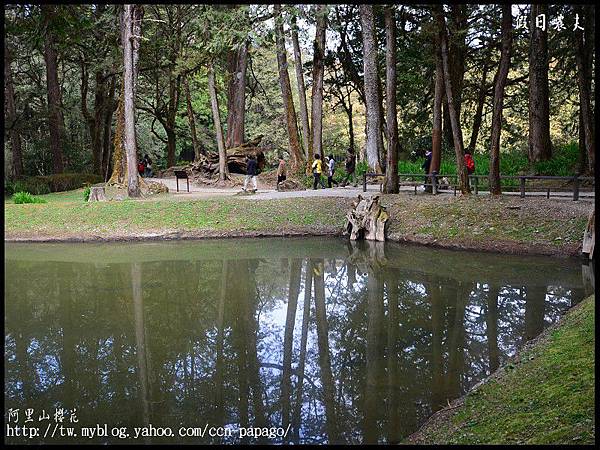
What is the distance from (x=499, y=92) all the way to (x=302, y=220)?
709 cm

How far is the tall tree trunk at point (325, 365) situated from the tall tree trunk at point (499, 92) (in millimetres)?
7221

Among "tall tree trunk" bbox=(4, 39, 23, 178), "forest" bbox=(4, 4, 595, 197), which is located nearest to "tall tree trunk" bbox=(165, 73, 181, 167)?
"forest" bbox=(4, 4, 595, 197)

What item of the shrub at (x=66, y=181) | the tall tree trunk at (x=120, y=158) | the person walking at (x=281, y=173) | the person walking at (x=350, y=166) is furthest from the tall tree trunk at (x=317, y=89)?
the shrub at (x=66, y=181)

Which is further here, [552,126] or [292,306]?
[552,126]

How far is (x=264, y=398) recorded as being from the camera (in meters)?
6.52

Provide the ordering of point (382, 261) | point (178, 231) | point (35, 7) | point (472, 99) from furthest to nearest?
point (472, 99), point (178, 231), point (382, 261), point (35, 7)

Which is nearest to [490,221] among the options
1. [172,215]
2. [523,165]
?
[523,165]

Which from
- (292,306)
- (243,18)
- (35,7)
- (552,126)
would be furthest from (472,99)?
(35,7)

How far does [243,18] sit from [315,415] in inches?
621

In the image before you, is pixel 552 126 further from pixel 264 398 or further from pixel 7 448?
pixel 7 448

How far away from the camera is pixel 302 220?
63.0 ft

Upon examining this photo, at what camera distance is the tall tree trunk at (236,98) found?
29766mm

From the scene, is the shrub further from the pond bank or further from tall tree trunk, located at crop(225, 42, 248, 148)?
tall tree trunk, located at crop(225, 42, 248, 148)

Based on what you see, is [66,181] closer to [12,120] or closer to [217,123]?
[12,120]
